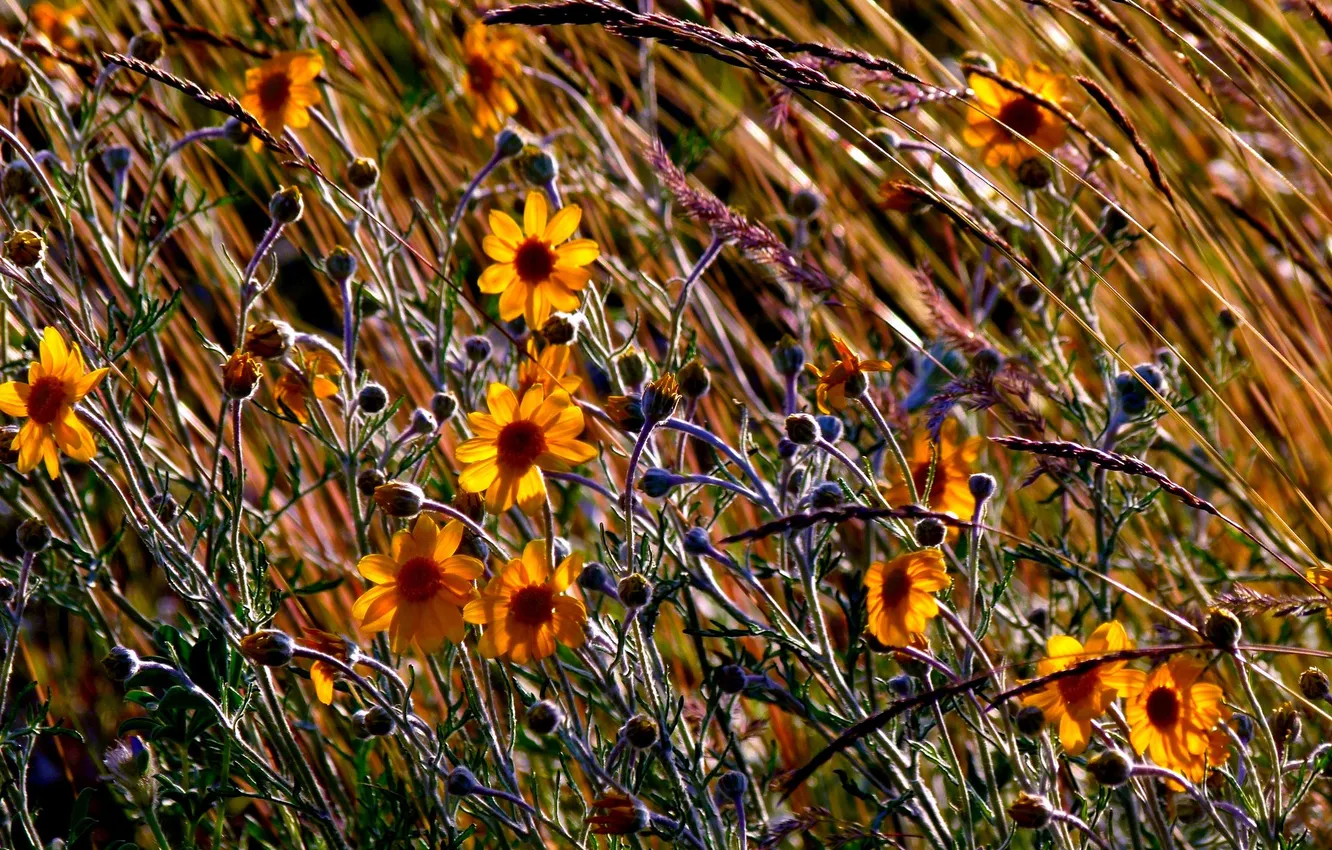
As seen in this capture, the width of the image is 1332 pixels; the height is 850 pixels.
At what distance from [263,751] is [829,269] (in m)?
1.33

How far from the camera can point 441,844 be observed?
1.39m

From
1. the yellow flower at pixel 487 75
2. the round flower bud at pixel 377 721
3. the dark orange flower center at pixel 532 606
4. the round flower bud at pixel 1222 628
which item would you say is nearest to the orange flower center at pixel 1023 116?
the yellow flower at pixel 487 75

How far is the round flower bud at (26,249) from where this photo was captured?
53.5 inches

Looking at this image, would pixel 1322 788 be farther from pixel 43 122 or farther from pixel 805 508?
pixel 43 122

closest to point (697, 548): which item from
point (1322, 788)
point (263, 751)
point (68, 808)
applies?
point (263, 751)

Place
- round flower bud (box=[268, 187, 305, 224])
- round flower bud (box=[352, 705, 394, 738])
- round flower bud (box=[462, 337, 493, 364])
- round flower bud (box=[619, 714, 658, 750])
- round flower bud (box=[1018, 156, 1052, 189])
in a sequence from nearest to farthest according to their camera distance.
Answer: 1. round flower bud (box=[619, 714, 658, 750])
2. round flower bud (box=[352, 705, 394, 738])
3. round flower bud (box=[268, 187, 305, 224])
4. round flower bud (box=[462, 337, 493, 364])
5. round flower bud (box=[1018, 156, 1052, 189])

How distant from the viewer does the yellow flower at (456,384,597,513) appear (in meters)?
1.29

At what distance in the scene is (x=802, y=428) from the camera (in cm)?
129

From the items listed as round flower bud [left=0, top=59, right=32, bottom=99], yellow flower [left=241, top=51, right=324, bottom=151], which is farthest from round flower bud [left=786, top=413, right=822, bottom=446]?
round flower bud [left=0, top=59, right=32, bottom=99]

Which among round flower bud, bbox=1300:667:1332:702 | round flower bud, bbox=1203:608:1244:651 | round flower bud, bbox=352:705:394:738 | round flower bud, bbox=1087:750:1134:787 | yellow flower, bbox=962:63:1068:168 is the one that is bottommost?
round flower bud, bbox=352:705:394:738

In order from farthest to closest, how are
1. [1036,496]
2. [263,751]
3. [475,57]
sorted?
[1036,496], [475,57], [263,751]

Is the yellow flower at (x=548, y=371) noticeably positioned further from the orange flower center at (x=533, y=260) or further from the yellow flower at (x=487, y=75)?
the yellow flower at (x=487, y=75)

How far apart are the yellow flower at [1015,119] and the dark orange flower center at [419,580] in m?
1.02

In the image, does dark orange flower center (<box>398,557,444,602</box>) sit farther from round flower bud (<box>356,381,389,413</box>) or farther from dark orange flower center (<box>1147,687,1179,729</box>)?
dark orange flower center (<box>1147,687,1179,729</box>)
